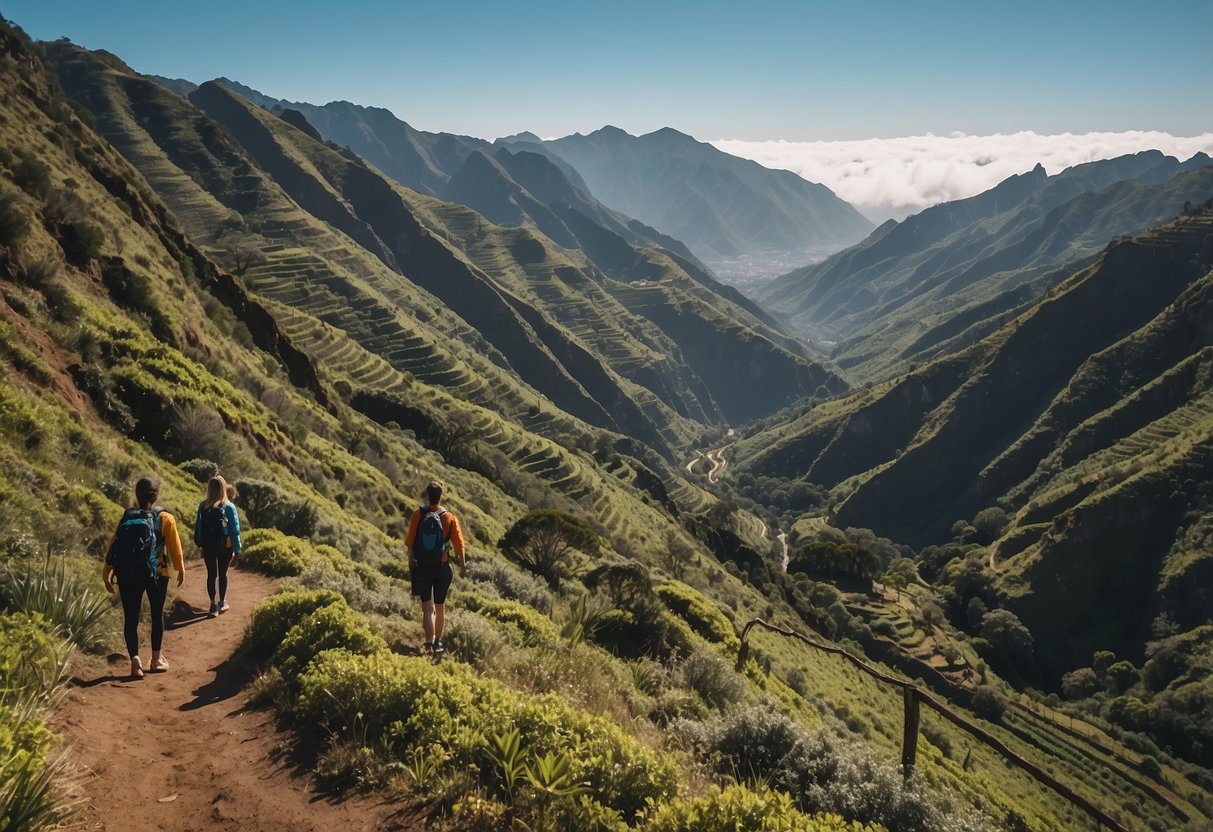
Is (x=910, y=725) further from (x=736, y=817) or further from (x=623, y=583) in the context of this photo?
(x=623, y=583)

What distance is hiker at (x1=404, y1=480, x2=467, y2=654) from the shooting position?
29.8 feet

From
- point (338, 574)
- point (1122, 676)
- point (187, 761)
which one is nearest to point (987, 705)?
point (1122, 676)

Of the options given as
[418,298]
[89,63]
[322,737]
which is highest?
[89,63]

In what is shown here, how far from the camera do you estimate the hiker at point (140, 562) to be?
7891 mm

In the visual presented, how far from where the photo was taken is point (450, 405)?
95312mm

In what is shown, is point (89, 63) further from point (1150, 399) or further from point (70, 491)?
point (1150, 399)

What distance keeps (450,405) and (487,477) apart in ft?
105

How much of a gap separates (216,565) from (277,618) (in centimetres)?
276

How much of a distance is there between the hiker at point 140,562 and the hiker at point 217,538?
2309mm

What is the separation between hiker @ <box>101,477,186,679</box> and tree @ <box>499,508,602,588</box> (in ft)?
52.3

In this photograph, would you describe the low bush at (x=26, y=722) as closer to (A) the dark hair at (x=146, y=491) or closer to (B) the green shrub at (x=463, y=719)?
(A) the dark hair at (x=146, y=491)

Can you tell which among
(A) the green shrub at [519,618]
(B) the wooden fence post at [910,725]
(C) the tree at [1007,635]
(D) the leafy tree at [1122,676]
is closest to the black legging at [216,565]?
(A) the green shrub at [519,618]

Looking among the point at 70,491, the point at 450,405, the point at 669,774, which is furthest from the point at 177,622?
the point at 450,405

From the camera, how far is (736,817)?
193 inches
